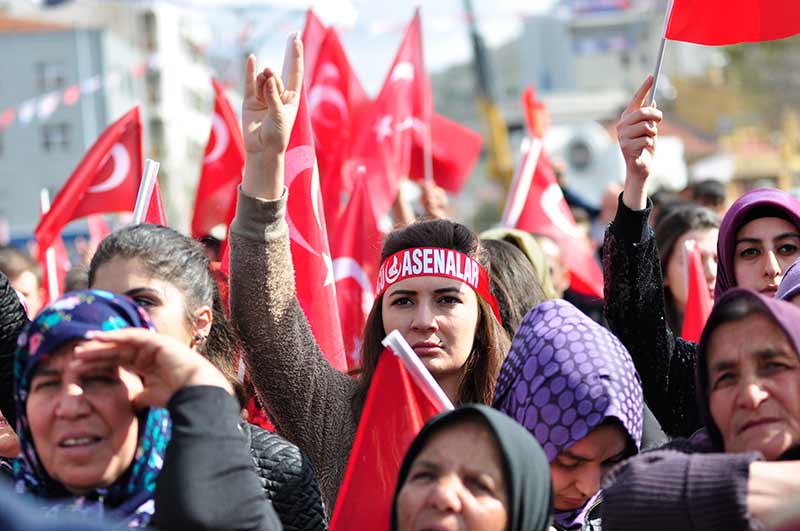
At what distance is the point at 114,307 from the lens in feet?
9.18

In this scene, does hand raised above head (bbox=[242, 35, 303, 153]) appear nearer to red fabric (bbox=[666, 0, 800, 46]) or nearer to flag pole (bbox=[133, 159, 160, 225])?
flag pole (bbox=[133, 159, 160, 225])

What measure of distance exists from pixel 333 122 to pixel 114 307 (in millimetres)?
4641

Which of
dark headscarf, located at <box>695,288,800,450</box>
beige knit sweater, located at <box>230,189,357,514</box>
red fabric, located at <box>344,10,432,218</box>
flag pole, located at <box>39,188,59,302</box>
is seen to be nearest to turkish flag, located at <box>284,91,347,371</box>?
beige knit sweater, located at <box>230,189,357,514</box>

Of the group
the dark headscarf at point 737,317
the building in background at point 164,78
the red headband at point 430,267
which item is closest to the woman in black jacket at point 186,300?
the red headband at point 430,267

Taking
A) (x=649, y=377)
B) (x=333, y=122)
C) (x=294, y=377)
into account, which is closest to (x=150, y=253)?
(x=294, y=377)

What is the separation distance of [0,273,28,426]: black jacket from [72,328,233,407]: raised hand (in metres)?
0.85

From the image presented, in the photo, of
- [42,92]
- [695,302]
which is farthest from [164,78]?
[695,302]

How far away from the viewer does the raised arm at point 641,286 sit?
3.83 metres

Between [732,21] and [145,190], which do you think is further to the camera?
[145,190]

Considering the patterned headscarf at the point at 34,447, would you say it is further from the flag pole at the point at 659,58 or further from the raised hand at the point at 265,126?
the flag pole at the point at 659,58

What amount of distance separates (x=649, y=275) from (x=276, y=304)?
39.8 inches

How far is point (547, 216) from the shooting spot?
700 cm

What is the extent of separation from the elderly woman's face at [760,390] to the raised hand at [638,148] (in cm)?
107

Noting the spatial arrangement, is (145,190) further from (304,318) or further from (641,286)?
(641,286)
